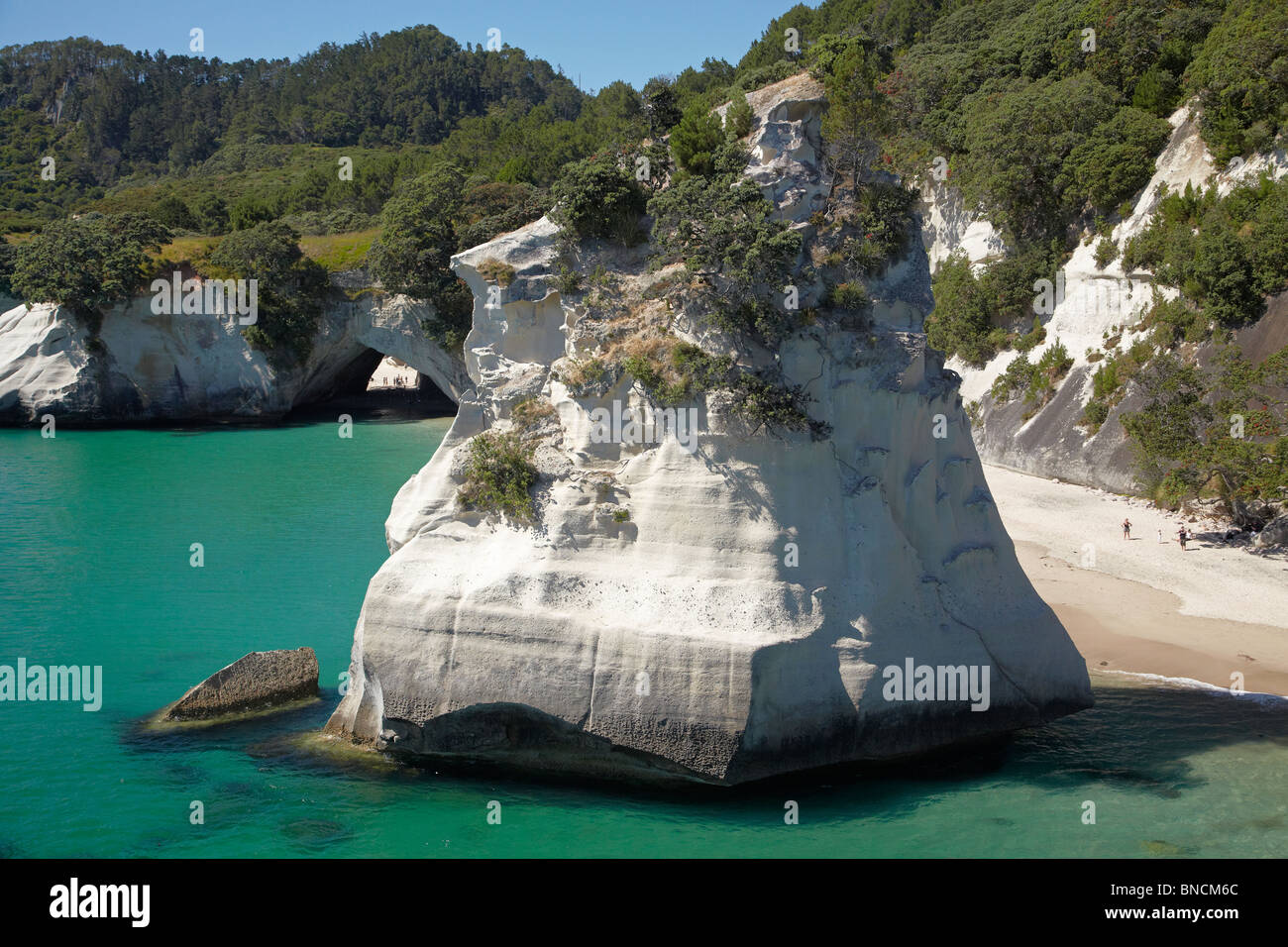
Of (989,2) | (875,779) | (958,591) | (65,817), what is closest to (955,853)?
(875,779)

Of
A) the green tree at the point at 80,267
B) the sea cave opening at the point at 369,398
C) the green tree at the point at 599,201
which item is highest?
the green tree at the point at 80,267

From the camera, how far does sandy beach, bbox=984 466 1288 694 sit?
865 inches

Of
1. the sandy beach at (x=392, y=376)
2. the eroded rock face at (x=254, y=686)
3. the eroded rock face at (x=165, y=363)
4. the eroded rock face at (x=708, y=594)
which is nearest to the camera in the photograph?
the eroded rock face at (x=708, y=594)

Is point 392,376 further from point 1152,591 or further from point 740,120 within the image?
point 740,120

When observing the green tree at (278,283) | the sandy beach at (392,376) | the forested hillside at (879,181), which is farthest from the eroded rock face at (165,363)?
the sandy beach at (392,376)

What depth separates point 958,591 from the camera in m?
17.8

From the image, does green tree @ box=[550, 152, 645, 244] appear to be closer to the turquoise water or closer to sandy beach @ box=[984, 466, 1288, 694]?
the turquoise water

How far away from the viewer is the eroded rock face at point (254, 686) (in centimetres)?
1897

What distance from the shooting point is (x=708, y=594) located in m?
15.7

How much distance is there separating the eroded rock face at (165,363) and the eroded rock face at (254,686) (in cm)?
3759

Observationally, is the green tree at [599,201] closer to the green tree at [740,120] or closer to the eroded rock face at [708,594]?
the eroded rock face at [708,594]

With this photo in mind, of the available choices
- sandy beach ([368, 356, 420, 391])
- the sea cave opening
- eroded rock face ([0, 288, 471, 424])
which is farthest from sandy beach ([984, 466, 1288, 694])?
sandy beach ([368, 356, 420, 391])

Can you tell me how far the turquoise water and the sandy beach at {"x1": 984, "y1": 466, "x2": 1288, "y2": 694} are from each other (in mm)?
1963
